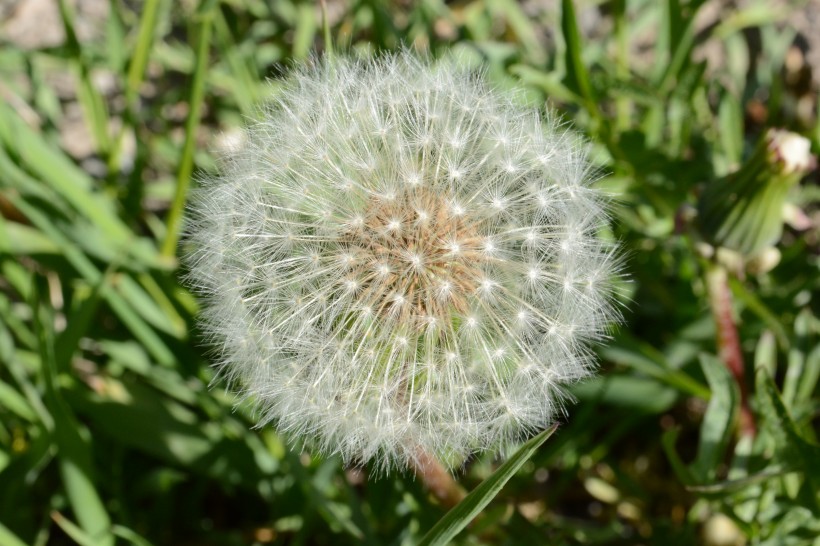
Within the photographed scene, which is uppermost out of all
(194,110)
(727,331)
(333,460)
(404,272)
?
(194,110)

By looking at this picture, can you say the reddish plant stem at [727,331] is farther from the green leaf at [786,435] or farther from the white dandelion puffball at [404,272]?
the white dandelion puffball at [404,272]

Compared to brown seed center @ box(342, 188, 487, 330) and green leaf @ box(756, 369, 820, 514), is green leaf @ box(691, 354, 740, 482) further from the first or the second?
brown seed center @ box(342, 188, 487, 330)

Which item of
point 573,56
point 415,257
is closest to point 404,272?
point 415,257

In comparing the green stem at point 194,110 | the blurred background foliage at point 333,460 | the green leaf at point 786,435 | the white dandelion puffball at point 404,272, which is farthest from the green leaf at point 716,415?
the green stem at point 194,110

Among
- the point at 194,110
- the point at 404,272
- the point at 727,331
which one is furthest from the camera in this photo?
the point at 194,110

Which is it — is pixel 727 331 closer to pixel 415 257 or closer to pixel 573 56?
pixel 573 56

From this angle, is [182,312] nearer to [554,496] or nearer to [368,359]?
[368,359]
